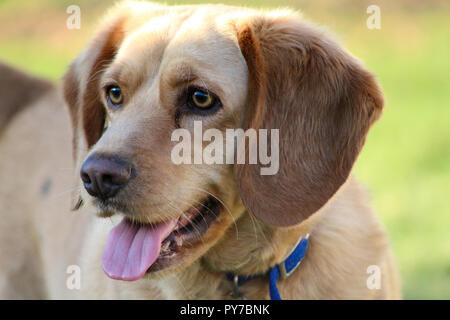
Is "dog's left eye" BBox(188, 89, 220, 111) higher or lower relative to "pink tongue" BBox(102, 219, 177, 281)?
higher

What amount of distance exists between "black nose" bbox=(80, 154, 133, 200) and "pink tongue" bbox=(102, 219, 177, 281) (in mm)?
271

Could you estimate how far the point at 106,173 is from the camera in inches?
117

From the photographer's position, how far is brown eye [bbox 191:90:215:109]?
318 centimetres

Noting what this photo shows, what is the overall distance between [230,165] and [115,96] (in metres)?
0.69

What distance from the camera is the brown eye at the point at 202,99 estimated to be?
3180mm

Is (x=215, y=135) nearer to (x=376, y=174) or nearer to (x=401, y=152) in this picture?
(x=376, y=174)

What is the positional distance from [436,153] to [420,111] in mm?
1723

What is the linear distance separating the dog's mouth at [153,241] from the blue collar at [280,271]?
1.18 feet

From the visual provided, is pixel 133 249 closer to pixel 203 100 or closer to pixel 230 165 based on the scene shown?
pixel 230 165

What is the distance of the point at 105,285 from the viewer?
3.88 metres

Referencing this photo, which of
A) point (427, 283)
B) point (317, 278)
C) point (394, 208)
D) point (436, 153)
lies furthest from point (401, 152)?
point (317, 278)

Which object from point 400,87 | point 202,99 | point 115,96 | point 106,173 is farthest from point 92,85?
point 400,87

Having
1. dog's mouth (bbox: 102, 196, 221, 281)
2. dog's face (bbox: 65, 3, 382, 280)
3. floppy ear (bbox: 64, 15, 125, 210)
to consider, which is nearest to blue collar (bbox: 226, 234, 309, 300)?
dog's face (bbox: 65, 3, 382, 280)

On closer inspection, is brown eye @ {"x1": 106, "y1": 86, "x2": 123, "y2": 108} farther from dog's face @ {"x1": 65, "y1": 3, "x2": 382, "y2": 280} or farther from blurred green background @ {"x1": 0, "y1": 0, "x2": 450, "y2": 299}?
blurred green background @ {"x1": 0, "y1": 0, "x2": 450, "y2": 299}
